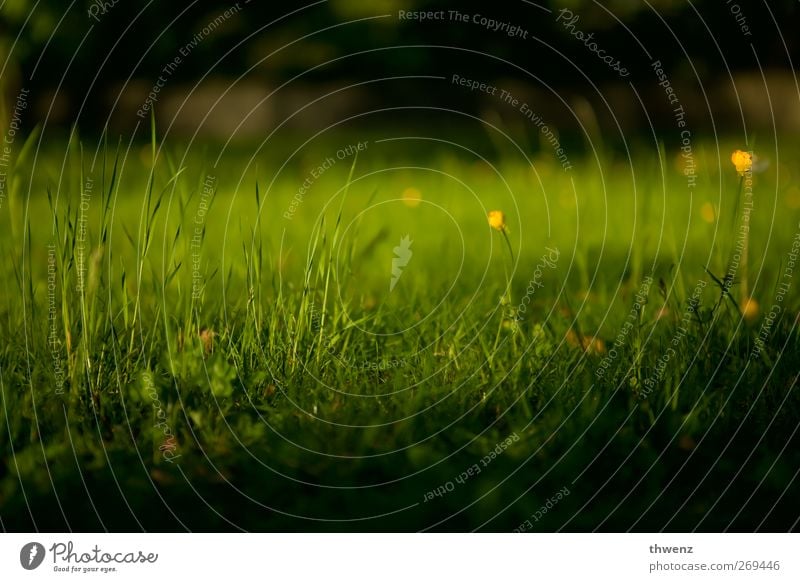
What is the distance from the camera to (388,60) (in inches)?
217

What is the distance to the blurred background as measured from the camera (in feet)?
15.0

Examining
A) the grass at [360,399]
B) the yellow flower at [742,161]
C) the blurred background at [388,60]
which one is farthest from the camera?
the blurred background at [388,60]

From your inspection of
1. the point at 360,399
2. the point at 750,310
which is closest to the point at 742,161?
the point at 750,310

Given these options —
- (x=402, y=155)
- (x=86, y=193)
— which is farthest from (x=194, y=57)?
(x=86, y=193)

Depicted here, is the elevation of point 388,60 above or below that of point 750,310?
above

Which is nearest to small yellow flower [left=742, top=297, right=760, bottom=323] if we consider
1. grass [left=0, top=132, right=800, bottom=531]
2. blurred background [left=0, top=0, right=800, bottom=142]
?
grass [left=0, top=132, right=800, bottom=531]

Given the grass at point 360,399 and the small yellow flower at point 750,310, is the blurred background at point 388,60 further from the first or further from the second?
the grass at point 360,399

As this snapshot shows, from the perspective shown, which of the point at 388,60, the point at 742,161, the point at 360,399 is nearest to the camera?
the point at 360,399

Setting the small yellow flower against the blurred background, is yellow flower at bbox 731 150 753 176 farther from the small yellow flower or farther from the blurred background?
the blurred background

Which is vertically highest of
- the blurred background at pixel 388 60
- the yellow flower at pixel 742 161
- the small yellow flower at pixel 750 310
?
the blurred background at pixel 388 60

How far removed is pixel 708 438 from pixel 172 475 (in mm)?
1156

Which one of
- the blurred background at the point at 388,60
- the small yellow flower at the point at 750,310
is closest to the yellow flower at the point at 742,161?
the small yellow flower at the point at 750,310

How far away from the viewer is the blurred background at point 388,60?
4.58 meters

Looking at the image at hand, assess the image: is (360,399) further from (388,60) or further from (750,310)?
(388,60)
